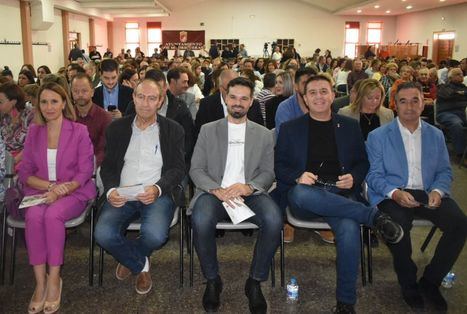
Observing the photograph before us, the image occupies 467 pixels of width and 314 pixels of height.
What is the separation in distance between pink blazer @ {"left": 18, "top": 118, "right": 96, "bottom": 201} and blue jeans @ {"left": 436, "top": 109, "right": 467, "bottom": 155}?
5.46 m

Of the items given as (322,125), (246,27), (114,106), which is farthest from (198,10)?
(322,125)

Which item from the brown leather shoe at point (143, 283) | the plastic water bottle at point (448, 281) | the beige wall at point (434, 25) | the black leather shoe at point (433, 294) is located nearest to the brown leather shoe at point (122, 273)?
the brown leather shoe at point (143, 283)

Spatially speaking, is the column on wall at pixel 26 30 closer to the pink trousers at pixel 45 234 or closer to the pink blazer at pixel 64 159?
the pink blazer at pixel 64 159

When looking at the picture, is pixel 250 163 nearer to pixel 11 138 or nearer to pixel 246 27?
pixel 11 138

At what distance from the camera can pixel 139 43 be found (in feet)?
82.5

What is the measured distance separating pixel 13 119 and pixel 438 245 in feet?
11.1

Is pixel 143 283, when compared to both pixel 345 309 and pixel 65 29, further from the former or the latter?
pixel 65 29

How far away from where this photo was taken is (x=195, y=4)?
24438 mm

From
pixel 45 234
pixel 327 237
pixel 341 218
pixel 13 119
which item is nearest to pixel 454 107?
pixel 327 237

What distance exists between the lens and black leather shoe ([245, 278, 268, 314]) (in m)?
2.57

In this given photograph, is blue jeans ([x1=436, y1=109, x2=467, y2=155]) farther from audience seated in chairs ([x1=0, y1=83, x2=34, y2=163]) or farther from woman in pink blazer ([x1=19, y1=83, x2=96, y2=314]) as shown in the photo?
audience seated in chairs ([x1=0, y1=83, x2=34, y2=163])

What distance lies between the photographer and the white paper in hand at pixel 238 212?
2.66 metres

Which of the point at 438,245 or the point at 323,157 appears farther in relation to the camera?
the point at 323,157

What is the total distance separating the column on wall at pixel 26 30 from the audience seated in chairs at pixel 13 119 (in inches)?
413
